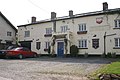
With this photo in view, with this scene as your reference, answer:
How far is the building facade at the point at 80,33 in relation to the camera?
27.7m

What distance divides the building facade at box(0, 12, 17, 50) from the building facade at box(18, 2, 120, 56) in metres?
4.60

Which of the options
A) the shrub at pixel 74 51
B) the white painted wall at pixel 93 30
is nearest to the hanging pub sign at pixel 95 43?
the white painted wall at pixel 93 30

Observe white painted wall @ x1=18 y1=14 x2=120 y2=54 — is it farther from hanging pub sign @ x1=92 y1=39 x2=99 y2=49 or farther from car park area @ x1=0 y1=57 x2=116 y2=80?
car park area @ x1=0 y1=57 x2=116 y2=80

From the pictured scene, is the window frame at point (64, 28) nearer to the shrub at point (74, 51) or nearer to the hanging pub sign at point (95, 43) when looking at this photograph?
the shrub at point (74, 51)

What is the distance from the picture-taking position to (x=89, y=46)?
29.5 metres

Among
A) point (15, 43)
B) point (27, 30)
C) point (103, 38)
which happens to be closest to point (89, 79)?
point (103, 38)

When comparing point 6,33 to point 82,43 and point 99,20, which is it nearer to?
point 82,43

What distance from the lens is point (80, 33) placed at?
30547 mm

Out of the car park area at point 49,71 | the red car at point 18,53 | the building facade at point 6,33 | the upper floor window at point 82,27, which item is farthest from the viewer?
the building facade at point 6,33

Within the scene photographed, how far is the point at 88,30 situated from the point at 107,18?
3.19 m

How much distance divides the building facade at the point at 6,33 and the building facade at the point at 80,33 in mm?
4596

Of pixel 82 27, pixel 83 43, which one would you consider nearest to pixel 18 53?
pixel 83 43

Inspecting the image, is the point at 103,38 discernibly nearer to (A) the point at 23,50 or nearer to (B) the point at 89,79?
(A) the point at 23,50

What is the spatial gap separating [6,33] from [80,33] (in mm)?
16271
